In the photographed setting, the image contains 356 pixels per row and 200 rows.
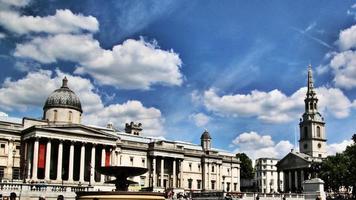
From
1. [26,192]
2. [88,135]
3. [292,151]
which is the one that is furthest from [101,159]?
[292,151]

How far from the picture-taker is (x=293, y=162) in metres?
127

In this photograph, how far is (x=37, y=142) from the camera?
7462 centimetres

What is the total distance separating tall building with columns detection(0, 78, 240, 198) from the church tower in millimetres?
36695

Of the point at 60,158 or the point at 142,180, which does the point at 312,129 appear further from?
the point at 60,158

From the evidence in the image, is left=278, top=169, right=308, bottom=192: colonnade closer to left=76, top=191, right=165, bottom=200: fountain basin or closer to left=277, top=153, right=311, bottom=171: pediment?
left=277, top=153, right=311, bottom=171: pediment

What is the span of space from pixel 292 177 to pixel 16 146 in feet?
252

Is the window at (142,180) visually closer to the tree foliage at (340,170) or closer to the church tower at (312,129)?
the tree foliage at (340,170)

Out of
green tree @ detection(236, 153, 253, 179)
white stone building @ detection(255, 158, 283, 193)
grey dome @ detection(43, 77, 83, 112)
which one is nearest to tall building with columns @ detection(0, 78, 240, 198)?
grey dome @ detection(43, 77, 83, 112)

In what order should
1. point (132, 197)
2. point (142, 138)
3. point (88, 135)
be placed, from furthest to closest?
Answer: point (142, 138) < point (88, 135) < point (132, 197)

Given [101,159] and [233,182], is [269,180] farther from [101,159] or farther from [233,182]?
[101,159]

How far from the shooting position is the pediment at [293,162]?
123 metres

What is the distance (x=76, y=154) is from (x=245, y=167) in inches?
2377

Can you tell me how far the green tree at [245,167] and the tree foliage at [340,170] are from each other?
29.6 metres

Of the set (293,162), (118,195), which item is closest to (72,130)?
(118,195)
